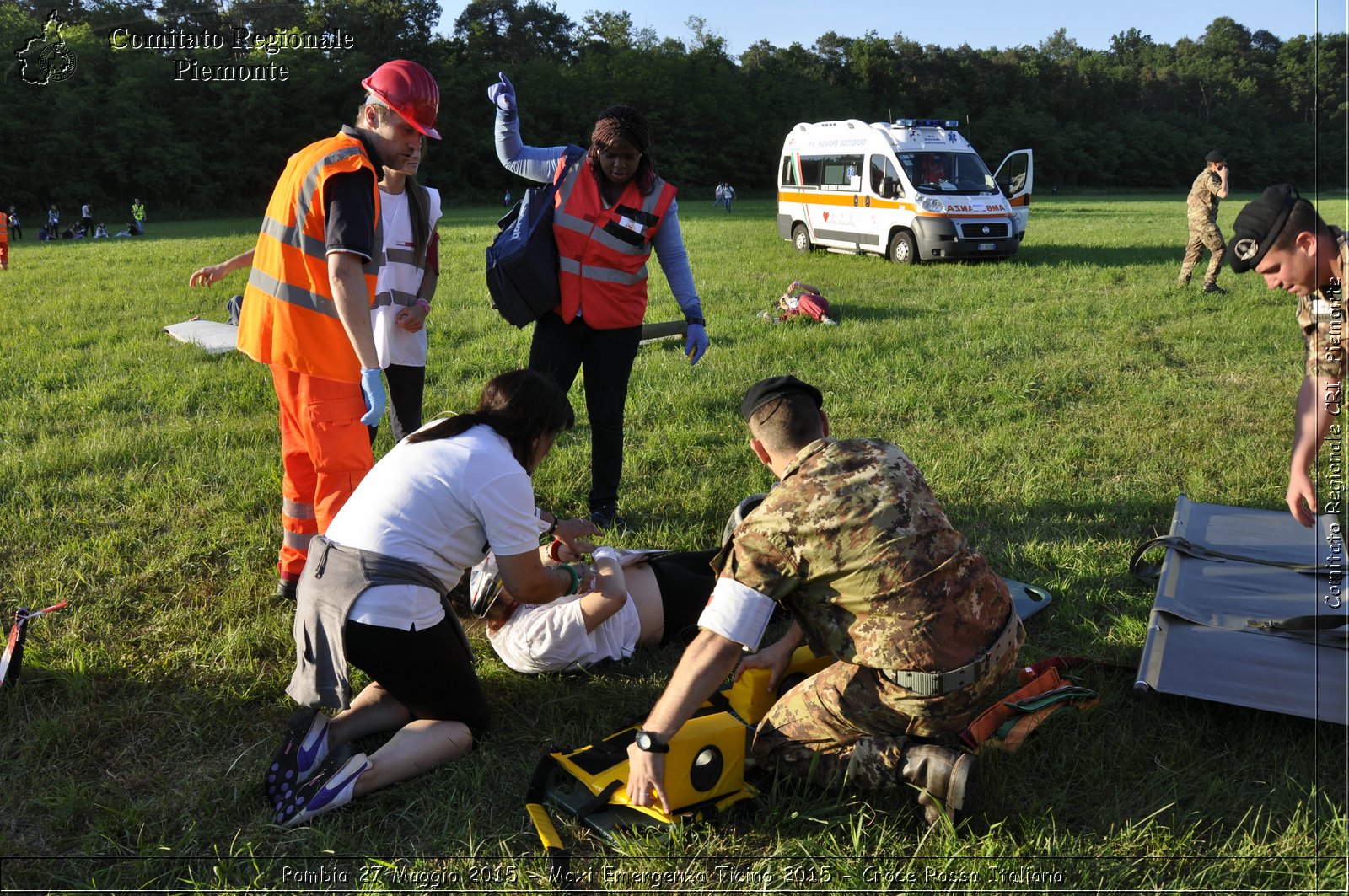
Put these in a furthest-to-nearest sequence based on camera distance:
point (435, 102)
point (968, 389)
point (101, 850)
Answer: point (968, 389), point (435, 102), point (101, 850)

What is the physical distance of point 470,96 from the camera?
54.1 metres

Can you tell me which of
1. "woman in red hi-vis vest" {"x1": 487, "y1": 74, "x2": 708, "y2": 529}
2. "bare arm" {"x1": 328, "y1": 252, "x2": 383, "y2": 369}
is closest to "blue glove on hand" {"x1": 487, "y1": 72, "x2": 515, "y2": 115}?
Answer: "woman in red hi-vis vest" {"x1": 487, "y1": 74, "x2": 708, "y2": 529}

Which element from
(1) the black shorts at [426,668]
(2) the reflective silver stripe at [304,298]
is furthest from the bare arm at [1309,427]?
(2) the reflective silver stripe at [304,298]

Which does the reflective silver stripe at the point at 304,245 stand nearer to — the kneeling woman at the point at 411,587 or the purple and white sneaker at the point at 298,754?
the kneeling woman at the point at 411,587

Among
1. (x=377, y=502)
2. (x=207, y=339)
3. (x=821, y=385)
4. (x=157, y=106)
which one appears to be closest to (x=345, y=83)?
(x=157, y=106)

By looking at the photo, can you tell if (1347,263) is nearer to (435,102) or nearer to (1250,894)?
(1250,894)

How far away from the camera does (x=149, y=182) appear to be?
139 feet

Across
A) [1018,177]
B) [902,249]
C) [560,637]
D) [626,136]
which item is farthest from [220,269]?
[1018,177]

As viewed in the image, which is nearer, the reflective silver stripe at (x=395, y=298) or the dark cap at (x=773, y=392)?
the dark cap at (x=773, y=392)

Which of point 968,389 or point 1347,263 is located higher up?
point 1347,263

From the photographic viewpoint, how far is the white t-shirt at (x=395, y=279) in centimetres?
435

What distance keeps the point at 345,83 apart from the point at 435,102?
51382 mm

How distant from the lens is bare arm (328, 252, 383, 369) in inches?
142

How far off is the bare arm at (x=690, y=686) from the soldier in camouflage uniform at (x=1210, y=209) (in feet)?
39.8
